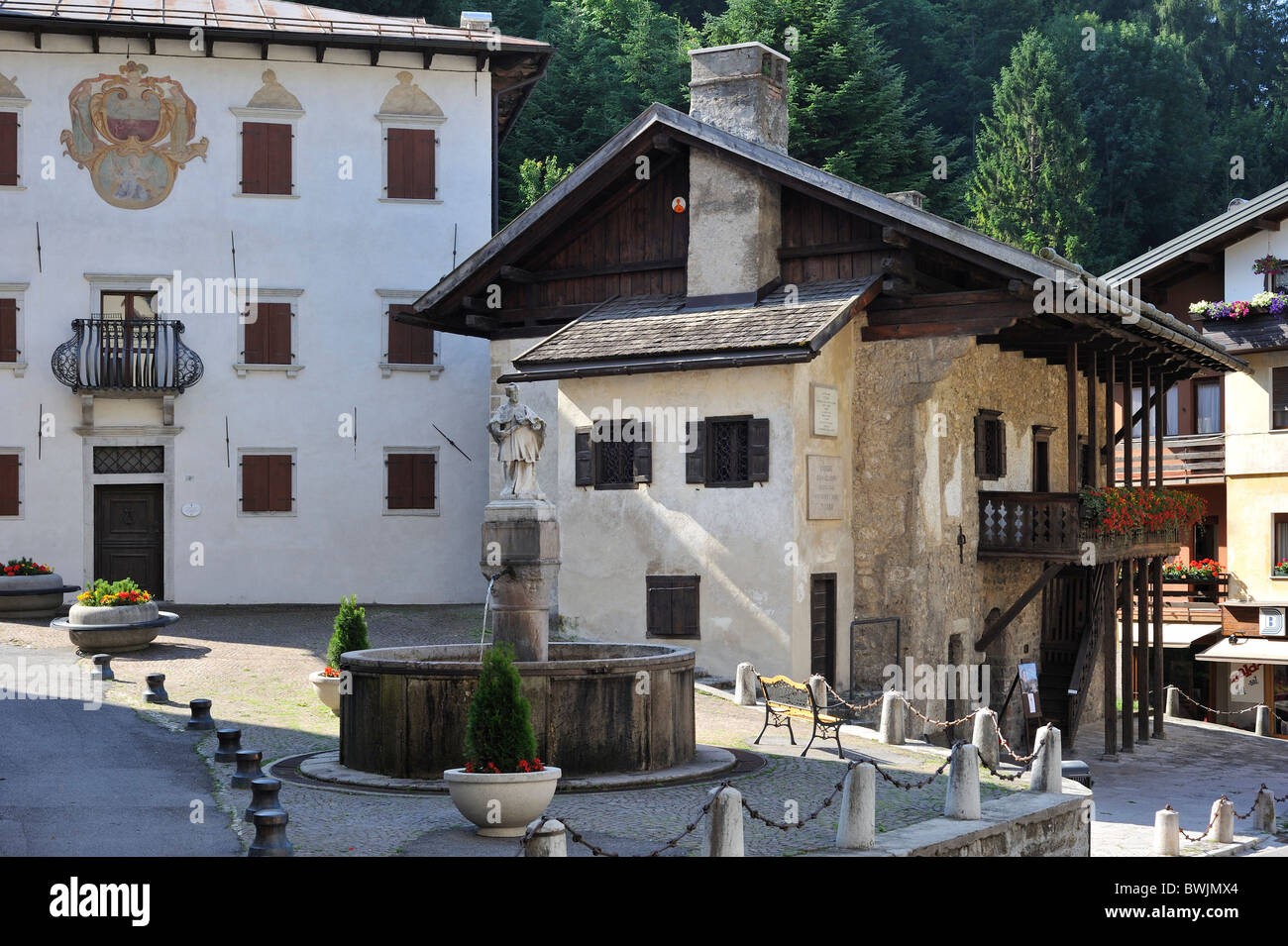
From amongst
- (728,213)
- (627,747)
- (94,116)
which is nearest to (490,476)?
(728,213)

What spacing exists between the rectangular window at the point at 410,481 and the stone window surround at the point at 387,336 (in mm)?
1571

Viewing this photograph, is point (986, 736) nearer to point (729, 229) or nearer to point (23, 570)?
point (729, 229)

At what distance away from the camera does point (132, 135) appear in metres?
27.4

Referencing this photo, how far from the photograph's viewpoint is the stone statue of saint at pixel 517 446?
14.0 meters

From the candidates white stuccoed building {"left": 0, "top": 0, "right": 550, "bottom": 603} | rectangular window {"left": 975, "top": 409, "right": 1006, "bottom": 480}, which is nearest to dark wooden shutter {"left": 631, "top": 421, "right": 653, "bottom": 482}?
rectangular window {"left": 975, "top": 409, "right": 1006, "bottom": 480}

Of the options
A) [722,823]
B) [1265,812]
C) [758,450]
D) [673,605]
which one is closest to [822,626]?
[673,605]

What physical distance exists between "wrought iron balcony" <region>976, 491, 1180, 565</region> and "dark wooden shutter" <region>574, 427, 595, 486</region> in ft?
20.8

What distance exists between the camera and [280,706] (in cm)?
1788

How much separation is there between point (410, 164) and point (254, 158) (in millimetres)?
2867

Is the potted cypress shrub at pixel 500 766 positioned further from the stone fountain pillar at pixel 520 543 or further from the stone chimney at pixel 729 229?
the stone chimney at pixel 729 229

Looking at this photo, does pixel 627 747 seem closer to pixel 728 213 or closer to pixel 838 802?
pixel 838 802

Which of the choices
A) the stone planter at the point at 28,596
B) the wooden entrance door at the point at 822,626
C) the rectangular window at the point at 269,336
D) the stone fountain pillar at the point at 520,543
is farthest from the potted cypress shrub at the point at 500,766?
the rectangular window at the point at 269,336
